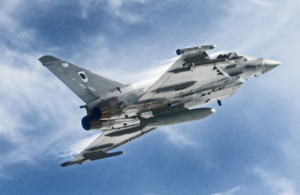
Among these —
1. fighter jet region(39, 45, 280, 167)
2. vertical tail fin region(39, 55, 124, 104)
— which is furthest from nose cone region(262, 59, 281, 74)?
vertical tail fin region(39, 55, 124, 104)

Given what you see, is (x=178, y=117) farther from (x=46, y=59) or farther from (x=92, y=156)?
(x=46, y=59)

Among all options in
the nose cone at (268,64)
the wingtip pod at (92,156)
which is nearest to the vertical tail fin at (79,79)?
the wingtip pod at (92,156)

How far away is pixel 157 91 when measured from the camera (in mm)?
14320

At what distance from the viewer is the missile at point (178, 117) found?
51.9 ft

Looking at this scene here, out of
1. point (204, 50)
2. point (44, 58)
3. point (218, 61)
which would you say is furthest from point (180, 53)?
point (44, 58)

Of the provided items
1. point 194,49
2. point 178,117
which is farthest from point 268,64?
point 194,49

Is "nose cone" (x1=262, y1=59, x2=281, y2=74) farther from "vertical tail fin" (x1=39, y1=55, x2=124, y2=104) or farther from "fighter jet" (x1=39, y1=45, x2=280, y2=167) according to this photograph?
"vertical tail fin" (x1=39, y1=55, x2=124, y2=104)

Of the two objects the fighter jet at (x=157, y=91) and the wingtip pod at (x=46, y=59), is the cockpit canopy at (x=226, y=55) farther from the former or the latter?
the wingtip pod at (x=46, y=59)

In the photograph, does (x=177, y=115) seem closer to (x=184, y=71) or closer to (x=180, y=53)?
(x=184, y=71)

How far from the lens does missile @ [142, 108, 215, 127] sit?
51.9ft

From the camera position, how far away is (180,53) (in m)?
11.5

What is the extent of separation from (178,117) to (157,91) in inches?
110

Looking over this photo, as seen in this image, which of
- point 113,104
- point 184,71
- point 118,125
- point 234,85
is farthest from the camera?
point 234,85

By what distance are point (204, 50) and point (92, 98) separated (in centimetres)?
664
